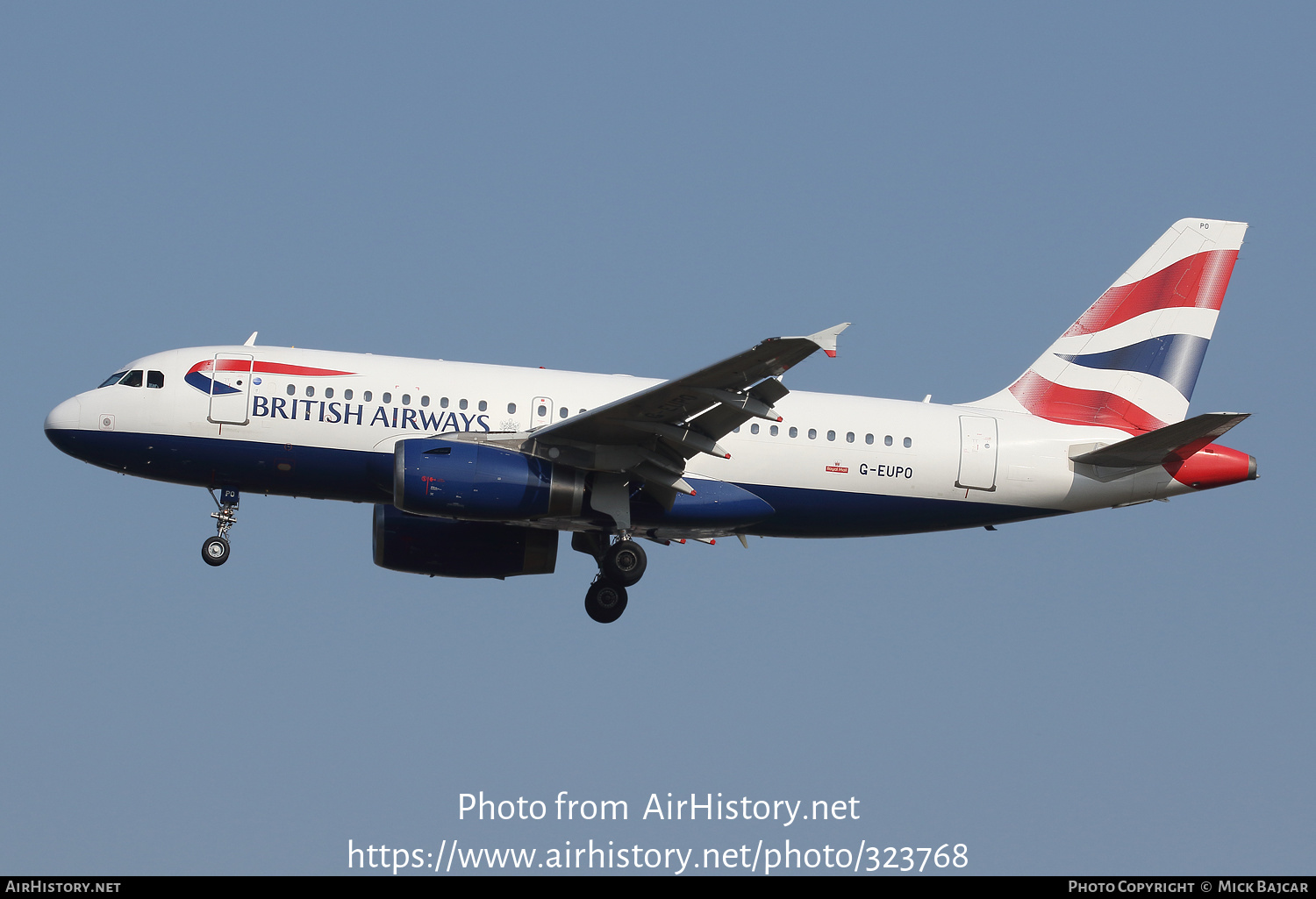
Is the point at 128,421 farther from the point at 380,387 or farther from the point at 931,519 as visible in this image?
the point at 931,519

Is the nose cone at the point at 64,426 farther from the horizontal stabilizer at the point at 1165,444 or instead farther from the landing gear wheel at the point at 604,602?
the horizontal stabilizer at the point at 1165,444

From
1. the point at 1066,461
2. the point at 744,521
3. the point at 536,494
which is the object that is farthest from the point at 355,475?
the point at 1066,461

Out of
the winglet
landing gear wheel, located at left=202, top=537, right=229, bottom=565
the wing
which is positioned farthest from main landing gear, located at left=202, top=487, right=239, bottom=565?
the winglet

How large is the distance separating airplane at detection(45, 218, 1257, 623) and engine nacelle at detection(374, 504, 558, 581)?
41 mm

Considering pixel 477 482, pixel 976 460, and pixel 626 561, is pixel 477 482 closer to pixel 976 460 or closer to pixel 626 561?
pixel 626 561

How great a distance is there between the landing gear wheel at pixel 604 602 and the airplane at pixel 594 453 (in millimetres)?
39

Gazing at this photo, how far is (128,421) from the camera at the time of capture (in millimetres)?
27797

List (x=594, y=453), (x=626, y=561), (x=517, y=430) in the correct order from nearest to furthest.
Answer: (x=594, y=453), (x=517, y=430), (x=626, y=561)

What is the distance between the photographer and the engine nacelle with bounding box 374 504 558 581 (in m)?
30.8

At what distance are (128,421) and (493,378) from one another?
6.85m

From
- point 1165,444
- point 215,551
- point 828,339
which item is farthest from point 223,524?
point 1165,444

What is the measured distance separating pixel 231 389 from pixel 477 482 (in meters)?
5.30

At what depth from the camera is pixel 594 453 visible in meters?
27.1

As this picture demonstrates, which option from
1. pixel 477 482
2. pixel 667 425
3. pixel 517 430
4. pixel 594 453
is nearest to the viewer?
pixel 477 482
